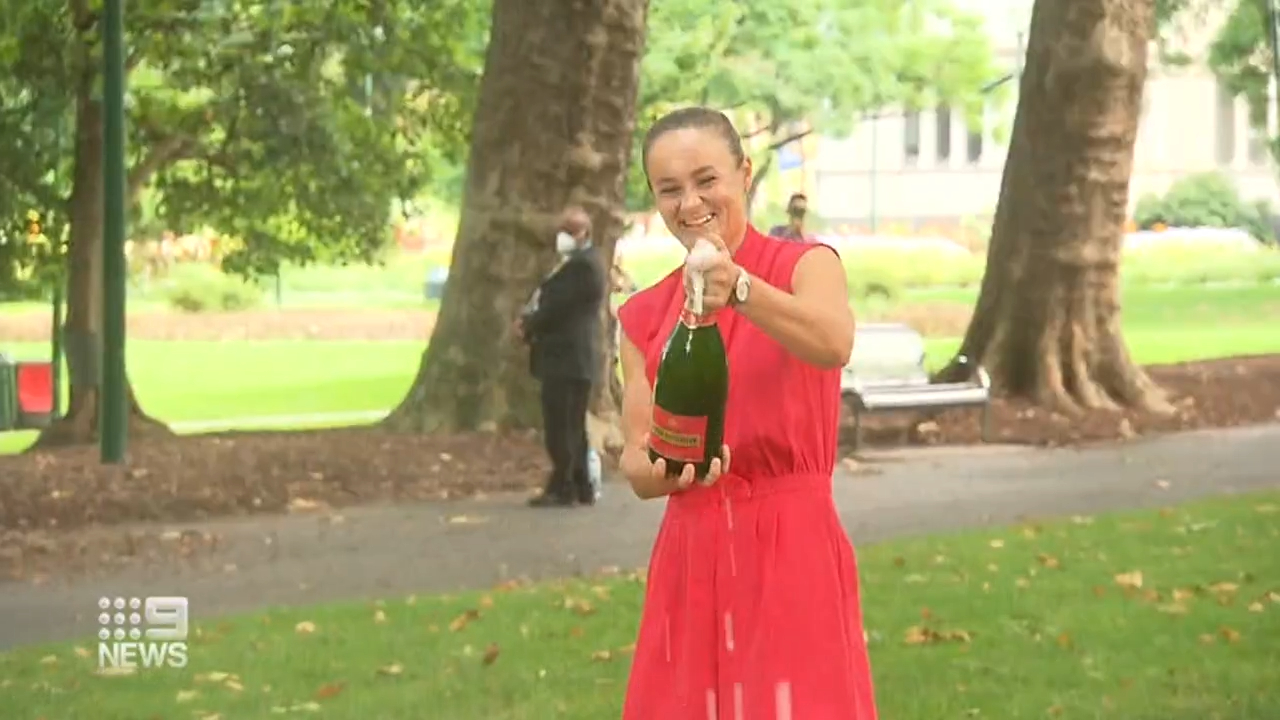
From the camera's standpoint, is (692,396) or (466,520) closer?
(692,396)

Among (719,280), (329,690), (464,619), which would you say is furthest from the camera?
(464,619)

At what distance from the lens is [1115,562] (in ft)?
32.5

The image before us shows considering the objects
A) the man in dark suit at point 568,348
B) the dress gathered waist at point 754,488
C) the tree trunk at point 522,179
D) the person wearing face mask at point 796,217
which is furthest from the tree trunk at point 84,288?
the dress gathered waist at point 754,488

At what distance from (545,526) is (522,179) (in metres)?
3.48

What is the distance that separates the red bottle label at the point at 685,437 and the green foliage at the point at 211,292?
10.5 meters

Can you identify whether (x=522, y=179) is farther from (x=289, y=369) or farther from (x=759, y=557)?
(x=759, y=557)

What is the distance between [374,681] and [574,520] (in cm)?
411

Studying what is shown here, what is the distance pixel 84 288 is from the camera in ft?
50.4

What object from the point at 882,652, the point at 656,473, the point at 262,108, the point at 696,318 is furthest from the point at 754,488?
the point at 262,108

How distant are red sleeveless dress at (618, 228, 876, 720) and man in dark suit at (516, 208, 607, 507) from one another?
8113 mm

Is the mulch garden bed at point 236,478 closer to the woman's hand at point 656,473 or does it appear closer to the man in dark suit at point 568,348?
the man in dark suit at point 568,348

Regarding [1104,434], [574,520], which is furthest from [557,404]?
[1104,434]

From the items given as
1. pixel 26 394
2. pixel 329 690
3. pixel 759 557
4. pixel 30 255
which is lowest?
pixel 329 690

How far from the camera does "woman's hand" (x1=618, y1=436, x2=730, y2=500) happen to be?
3.21 meters
